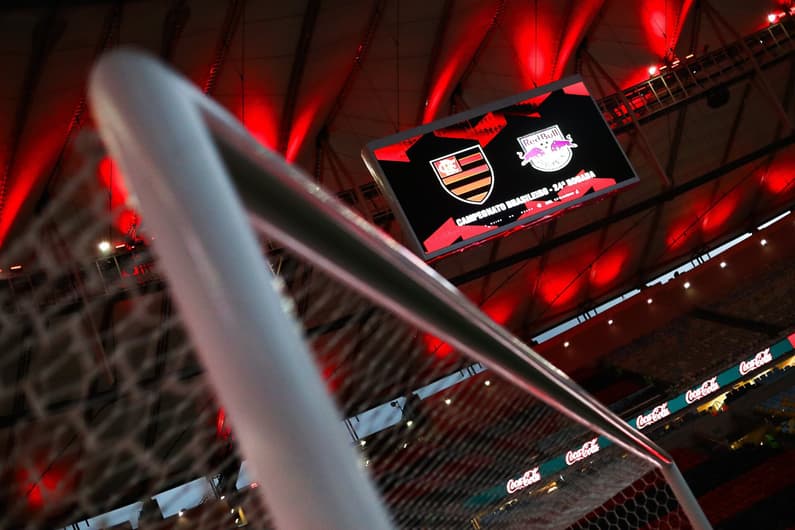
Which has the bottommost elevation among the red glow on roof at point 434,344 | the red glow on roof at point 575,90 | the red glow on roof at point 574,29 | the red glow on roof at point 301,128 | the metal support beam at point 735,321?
the metal support beam at point 735,321

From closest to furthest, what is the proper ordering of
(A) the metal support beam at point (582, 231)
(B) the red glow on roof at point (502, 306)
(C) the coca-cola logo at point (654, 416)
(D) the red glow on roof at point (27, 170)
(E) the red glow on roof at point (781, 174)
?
(D) the red glow on roof at point (27, 170)
(C) the coca-cola logo at point (654, 416)
(A) the metal support beam at point (582, 231)
(B) the red glow on roof at point (502, 306)
(E) the red glow on roof at point (781, 174)

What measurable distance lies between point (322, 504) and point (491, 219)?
38.6 feet

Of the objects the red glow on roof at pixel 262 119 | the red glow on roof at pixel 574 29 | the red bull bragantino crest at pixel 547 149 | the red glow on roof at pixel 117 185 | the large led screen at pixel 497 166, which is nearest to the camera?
the red glow on roof at pixel 117 185

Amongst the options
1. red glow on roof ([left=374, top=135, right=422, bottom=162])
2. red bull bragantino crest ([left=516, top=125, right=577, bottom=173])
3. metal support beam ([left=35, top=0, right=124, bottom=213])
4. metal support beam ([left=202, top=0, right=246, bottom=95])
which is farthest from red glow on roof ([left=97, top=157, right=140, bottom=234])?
metal support beam ([left=202, top=0, right=246, bottom=95])

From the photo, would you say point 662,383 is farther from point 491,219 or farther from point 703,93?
point 491,219

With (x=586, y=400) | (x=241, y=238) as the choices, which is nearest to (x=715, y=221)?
(x=586, y=400)

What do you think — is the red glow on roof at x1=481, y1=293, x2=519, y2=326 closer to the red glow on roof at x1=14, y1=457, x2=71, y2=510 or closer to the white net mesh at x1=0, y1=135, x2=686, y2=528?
the white net mesh at x1=0, y1=135, x2=686, y2=528

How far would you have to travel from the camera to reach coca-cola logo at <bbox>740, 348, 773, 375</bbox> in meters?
15.2

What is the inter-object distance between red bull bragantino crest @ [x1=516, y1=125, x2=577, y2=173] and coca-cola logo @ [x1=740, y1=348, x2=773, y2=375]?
609 centimetres

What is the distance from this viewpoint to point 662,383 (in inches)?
792

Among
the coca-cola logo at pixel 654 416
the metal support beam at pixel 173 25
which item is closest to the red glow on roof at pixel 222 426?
the metal support beam at pixel 173 25

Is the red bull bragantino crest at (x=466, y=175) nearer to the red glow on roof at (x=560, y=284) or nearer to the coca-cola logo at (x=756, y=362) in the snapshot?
the coca-cola logo at (x=756, y=362)

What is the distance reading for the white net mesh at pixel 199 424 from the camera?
2.30 m

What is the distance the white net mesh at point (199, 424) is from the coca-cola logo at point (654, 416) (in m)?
1.48
